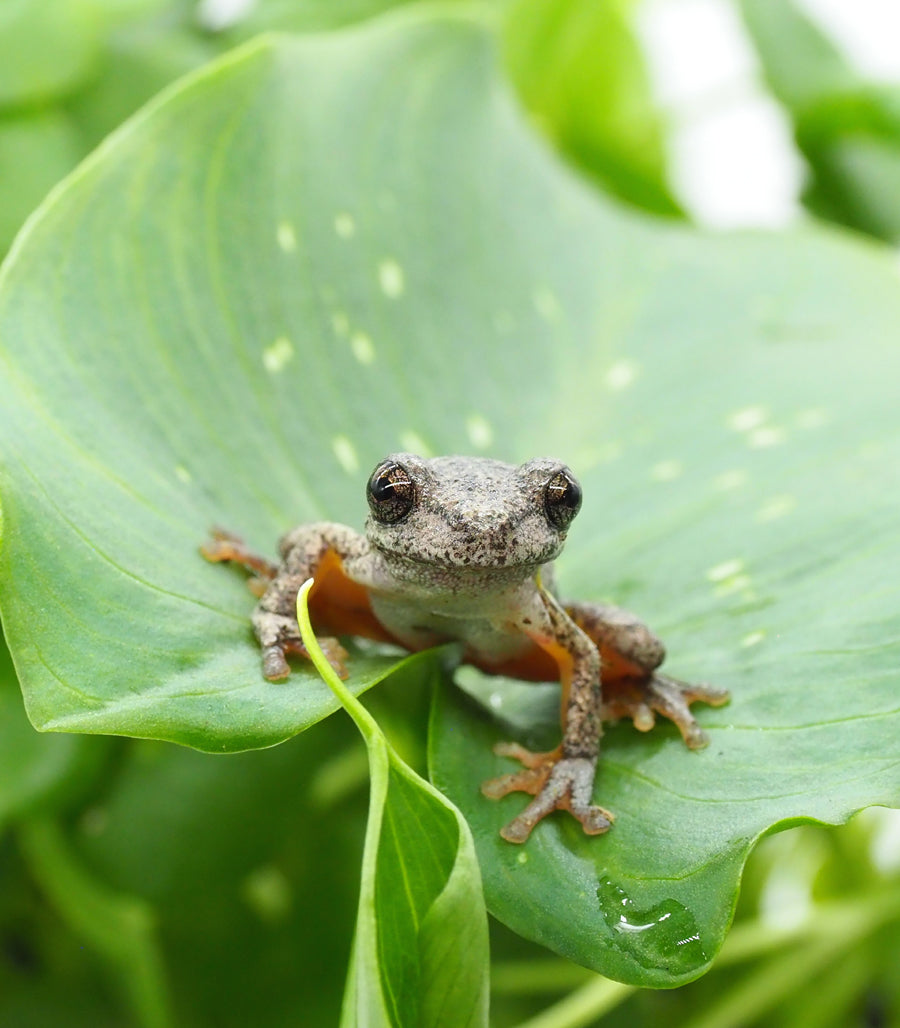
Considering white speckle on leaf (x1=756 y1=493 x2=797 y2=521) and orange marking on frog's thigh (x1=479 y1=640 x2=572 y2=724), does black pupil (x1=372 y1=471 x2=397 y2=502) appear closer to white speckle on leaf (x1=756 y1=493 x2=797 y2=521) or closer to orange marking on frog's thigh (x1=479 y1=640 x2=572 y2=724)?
orange marking on frog's thigh (x1=479 y1=640 x2=572 y2=724)

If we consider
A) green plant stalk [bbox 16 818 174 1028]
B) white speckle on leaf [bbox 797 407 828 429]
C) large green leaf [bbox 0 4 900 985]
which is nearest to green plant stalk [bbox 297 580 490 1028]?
large green leaf [bbox 0 4 900 985]

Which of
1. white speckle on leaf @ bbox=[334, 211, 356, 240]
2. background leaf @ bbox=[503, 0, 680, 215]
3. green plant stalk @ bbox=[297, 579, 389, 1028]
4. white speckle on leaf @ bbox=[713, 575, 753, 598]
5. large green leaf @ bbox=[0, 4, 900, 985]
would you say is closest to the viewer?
green plant stalk @ bbox=[297, 579, 389, 1028]

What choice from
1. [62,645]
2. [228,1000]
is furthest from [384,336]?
[228,1000]

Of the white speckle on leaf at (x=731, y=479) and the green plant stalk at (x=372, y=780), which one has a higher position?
the green plant stalk at (x=372, y=780)

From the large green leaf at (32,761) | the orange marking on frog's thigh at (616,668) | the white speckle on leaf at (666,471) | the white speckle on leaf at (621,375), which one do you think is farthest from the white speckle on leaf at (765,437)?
the large green leaf at (32,761)

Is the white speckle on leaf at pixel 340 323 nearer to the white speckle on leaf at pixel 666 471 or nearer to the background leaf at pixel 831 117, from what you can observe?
the white speckle on leaf at pixel 666 471

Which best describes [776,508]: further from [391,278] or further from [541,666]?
[391,278]

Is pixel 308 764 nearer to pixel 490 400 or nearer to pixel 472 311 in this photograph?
pixel 490 400
